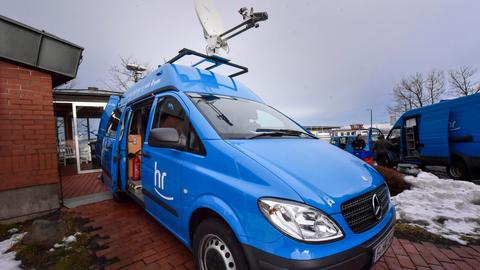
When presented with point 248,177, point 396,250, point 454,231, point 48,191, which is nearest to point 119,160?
point 48,191

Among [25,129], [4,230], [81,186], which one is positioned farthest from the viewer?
[81,186]

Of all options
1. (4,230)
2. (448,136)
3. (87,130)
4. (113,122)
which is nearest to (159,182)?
(4,230)

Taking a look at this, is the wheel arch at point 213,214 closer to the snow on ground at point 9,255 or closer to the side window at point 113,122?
the snow on ground at point 9,255

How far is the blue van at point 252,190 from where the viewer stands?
1.40 metres

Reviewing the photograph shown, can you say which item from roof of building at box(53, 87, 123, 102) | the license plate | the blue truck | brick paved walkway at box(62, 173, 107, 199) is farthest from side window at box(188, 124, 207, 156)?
the blue truck

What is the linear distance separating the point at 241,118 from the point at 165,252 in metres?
1.81

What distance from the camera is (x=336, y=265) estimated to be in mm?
1358

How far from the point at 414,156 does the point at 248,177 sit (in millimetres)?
10699

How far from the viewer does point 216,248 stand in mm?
1745

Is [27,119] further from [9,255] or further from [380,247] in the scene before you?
[380,247]

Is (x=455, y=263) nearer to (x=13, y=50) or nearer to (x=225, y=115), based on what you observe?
(x=225, y=115)

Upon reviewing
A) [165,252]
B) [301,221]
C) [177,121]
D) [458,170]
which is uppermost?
[177,121]

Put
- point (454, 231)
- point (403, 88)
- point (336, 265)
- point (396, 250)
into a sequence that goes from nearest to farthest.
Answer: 1. point (336, 265)
2. point (396, 250)
3. point (454, 231)
4. point (403, 88)

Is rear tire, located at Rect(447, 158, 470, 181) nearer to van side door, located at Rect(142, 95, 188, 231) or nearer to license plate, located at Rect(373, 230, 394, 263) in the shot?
license plate, located at Rect(373, 230, 394, 263)
